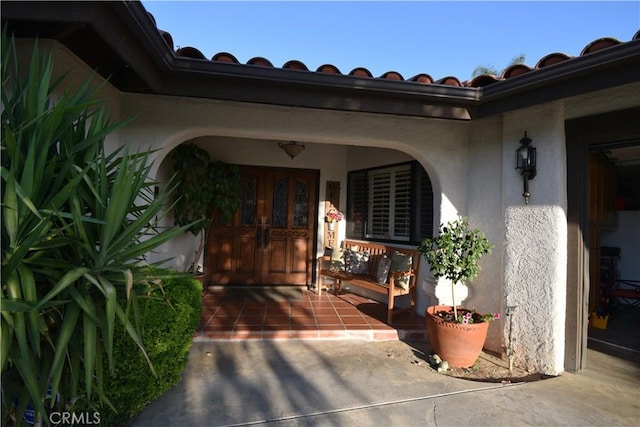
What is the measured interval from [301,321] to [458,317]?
1.88m

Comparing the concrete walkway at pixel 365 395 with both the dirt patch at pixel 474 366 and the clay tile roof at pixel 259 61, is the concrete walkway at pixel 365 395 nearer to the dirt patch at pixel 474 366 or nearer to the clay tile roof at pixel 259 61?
the dirt patch at pixel 474 366

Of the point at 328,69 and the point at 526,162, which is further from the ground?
the point at 328,69

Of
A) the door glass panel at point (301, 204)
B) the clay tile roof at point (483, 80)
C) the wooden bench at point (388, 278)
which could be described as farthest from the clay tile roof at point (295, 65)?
the door glass panel at point (301, 204)

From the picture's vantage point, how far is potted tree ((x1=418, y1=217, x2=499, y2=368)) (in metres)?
3.09

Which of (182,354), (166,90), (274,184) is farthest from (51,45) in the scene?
(274,184)

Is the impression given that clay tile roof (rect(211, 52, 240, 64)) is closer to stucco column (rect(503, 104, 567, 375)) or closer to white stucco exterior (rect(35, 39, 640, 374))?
white stucco exterior (rect(35, 39, 640, 374))

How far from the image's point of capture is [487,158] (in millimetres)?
3689

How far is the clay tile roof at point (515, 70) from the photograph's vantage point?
2959mm

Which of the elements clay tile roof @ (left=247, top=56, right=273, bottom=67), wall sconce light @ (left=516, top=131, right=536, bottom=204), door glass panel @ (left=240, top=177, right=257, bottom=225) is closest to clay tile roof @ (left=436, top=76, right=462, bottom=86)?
wall sconce light @ (left=516, top=131, right=536, bottom=204)

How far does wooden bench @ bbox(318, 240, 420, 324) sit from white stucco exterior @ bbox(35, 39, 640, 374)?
0.19 m

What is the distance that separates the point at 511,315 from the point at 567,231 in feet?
3.31

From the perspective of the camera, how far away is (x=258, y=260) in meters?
5.88

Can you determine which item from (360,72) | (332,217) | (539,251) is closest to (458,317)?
(539,251)

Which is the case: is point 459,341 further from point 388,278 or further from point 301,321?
point 301,321
